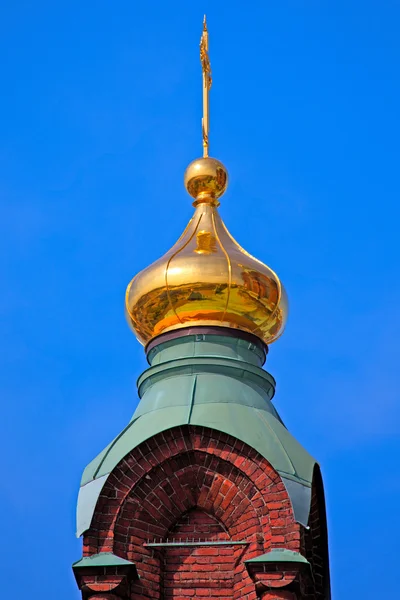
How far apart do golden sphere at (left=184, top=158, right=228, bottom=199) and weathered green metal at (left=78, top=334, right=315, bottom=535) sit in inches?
91.3

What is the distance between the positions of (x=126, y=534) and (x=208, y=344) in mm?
2610

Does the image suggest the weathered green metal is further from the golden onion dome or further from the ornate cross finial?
the ornate cross finial

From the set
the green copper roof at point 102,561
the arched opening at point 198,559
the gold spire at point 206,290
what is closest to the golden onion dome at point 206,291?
the gold spire at point 206,290

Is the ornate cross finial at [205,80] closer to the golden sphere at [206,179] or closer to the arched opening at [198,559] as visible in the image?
the golden sphere at [206,179]

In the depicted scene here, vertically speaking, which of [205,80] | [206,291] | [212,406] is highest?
[205,80]

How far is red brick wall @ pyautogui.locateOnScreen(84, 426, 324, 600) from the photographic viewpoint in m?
17.0

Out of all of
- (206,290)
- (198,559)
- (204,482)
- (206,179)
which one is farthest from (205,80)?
(198,559)

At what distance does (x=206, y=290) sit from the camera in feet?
61.8

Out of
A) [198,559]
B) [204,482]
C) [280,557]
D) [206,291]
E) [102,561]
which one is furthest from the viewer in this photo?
[206,291]

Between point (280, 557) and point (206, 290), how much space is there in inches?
143

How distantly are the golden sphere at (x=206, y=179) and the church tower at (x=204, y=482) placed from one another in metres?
1.59

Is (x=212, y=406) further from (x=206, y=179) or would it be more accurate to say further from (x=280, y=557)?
(x=206, y=179)

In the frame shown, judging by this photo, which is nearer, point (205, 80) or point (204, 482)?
point (204, 482)

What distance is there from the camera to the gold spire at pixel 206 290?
61.9 ft
